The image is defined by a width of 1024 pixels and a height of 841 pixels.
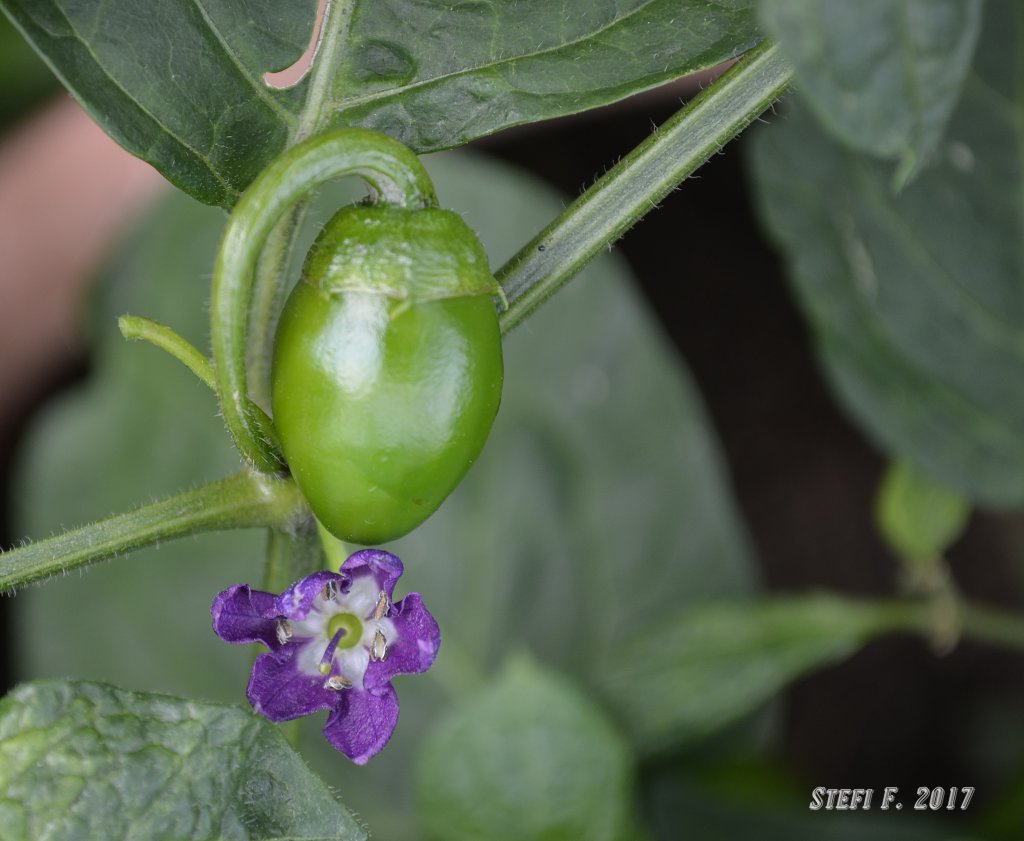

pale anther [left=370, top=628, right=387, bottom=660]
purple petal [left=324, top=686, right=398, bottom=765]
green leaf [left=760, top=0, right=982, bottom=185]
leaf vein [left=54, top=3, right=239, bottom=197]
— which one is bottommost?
purple petal [left=324, top=686, right=398, bottom=765]

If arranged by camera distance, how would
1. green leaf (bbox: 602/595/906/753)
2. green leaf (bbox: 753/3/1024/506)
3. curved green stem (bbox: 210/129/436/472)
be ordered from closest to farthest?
curved green stem (bbox: 210/129/436/472)
green leaf (bbox: 753/3/1024/506)
green leaf (bbox: 602/595/906/753)

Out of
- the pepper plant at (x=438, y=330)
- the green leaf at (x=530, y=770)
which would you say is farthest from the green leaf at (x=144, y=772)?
the green leaf at (x=530, y=770)

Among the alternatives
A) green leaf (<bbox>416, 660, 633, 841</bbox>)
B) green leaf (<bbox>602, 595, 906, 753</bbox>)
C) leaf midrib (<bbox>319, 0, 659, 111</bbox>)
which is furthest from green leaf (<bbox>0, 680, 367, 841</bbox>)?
green leaf (<bbox>602, 595, 906, 753</bbox>)

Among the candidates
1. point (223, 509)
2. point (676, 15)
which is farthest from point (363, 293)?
point (676, 15)

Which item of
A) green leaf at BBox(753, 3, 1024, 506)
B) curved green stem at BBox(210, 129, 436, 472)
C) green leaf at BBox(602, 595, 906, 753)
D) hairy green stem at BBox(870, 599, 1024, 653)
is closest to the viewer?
curved green stem at BBox(210, 129, 436, 472)

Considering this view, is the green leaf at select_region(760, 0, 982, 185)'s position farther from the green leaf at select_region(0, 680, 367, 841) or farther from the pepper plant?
the green leaf at select_region(0, 680, 367, 841)

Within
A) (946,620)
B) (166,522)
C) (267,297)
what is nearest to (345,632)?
(166,522)

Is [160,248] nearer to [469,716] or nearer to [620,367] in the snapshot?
[620,367]
